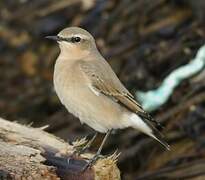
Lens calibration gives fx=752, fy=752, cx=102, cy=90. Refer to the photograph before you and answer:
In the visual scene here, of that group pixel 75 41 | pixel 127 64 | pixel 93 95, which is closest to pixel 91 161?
pixel 93 95

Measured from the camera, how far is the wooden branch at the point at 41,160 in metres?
5.16

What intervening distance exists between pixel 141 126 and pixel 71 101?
0.60 m

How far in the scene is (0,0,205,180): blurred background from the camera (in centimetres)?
735

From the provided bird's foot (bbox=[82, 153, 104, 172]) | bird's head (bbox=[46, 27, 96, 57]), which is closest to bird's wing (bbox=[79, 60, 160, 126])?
bird's head (bbox=[46, 27, 96, 57])

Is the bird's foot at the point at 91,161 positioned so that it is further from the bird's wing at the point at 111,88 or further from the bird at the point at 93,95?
the bird's wing at the point at 111,88

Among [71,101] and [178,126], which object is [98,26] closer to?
[178,126]

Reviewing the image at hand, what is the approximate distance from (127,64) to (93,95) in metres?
2.57

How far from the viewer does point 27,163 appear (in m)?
5.22

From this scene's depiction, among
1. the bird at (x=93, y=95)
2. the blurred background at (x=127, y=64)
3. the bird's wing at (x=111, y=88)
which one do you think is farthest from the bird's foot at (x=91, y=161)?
the blurred background at (x=127, y=64)

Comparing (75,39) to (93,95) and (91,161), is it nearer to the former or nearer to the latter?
(93,95)

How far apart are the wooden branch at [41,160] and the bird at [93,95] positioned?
0.19 m

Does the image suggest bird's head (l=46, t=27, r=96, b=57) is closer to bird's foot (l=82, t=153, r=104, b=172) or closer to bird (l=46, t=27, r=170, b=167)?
bird (l=46, t=27, r=170, b=167)

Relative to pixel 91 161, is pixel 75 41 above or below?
above

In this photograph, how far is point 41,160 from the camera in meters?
5.34
